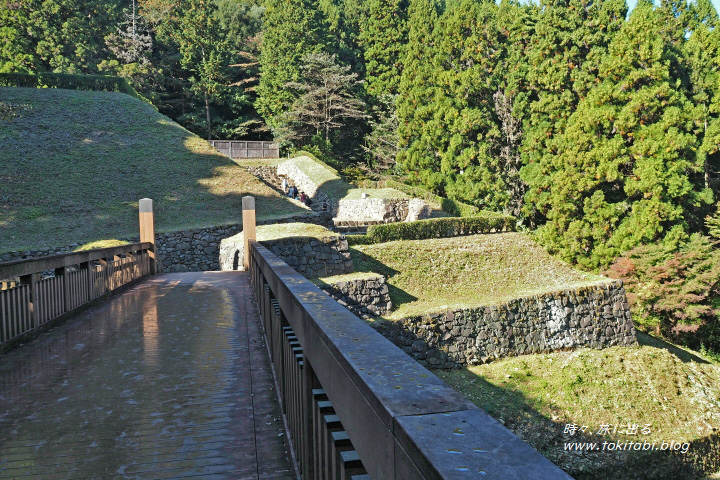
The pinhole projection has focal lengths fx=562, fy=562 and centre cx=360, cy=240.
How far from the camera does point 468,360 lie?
15.9 metres

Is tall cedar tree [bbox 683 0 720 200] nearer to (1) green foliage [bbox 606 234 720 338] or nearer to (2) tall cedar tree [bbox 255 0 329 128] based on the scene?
(1) green foliage [bbox 606 234 720 338]

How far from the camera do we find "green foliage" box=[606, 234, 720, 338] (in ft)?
63.9

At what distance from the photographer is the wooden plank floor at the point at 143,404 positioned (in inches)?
129

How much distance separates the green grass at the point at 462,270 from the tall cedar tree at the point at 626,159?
5.92 ft

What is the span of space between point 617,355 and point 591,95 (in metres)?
12.7

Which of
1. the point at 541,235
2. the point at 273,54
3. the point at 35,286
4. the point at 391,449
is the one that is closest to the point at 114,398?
the point at 35,286

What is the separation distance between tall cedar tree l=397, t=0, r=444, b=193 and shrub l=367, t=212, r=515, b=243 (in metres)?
6.33

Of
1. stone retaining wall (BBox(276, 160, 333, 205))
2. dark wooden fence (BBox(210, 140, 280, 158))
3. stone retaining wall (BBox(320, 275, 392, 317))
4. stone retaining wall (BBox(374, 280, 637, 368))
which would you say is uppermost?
dark wooden fence (BBox(210, 140, 280, 158))

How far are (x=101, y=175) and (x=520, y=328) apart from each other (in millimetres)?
21100

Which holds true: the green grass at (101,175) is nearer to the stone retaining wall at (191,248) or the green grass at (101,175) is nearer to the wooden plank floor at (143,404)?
the stone retaining wall at (191,248)

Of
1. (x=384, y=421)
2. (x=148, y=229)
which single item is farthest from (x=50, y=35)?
(x=384, y=421)

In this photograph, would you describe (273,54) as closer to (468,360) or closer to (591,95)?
(591,95)

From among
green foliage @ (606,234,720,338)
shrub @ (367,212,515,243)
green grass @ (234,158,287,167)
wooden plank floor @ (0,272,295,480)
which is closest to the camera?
wooden plank floor @ (0,272,295,480)

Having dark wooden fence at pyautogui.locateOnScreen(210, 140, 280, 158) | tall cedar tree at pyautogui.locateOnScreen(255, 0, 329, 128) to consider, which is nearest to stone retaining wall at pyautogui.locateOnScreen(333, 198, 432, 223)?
dark wooden fence at pyautogui.locateOnScreen(210, 140, 280, 158)
